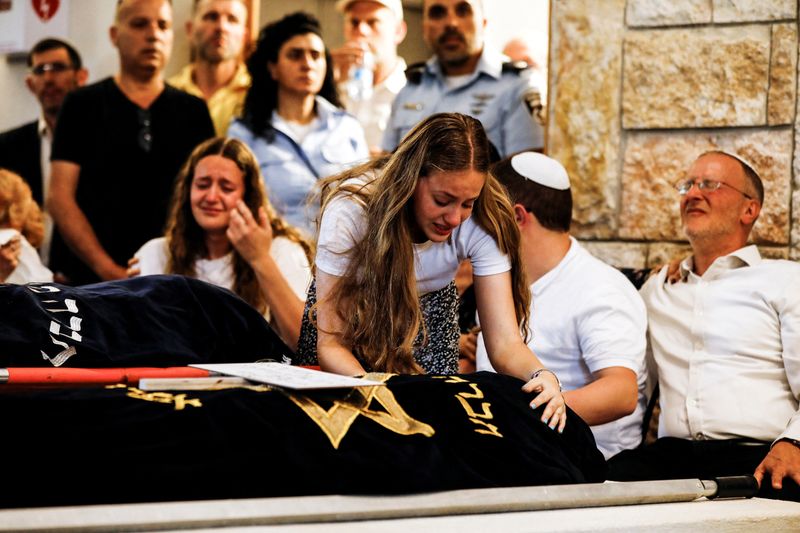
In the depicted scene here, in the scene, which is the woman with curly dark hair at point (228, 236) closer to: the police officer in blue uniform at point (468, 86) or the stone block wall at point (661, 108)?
the police officer in blue uniform at point (468, 86)

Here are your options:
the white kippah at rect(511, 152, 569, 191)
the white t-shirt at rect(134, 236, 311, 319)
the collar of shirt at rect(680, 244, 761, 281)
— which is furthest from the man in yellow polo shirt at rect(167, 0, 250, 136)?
the collar of shirt at rect(680, 244, 761, 281)

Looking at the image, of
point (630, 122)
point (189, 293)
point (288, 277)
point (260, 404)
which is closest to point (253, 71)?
point (288, 277)

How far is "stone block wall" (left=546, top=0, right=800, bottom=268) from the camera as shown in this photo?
10.9 ft

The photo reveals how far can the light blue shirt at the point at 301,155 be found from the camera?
153 inches

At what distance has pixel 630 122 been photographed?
3500mm

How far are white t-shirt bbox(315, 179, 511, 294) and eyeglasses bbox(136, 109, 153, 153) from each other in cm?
180

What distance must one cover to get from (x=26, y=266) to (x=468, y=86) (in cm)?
159

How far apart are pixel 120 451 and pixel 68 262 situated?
2.63m

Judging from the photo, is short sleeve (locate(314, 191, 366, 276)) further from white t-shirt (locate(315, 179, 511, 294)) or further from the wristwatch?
the wristwatch

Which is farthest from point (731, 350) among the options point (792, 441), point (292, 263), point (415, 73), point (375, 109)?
point (375, 109)

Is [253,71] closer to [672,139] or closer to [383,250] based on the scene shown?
[672,139]

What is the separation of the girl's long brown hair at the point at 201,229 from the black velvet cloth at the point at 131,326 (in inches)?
36.3

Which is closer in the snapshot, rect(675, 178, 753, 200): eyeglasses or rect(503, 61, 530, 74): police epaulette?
rect(675, 178, 753, 200): eyeglasses

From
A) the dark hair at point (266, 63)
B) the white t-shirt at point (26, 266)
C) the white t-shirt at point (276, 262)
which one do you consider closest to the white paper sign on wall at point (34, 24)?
the dark hair at point (266, 63)
